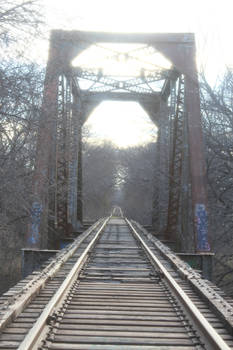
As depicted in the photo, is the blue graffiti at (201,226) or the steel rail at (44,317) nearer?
the steel rail at (44,317)

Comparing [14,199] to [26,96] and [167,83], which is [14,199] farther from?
[167,83]

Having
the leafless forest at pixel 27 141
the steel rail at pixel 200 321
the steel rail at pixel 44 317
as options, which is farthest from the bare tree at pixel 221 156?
the steel rail at pixel 44 317

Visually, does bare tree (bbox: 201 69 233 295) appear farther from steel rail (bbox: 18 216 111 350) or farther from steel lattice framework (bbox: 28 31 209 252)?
steel rail (bbox: 18 216 111 350)

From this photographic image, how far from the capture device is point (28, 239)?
9828mm

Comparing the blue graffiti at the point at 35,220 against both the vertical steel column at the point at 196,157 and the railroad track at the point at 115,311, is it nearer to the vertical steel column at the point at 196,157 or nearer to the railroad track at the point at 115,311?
the railroad track at the point at 115,311

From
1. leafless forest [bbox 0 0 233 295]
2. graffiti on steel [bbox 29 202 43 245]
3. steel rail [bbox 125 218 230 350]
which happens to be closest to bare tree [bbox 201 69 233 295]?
leafless forest [bbox 0 0 233 295]

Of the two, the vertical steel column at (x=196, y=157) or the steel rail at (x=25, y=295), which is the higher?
the vertical steel column at (x=196, y=157)

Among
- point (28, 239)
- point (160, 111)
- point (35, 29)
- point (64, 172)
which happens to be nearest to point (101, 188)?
point (160, 111)

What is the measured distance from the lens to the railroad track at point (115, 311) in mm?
3627

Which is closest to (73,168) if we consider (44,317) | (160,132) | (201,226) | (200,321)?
(160,132)

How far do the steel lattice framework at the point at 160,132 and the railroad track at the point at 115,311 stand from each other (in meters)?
3.42

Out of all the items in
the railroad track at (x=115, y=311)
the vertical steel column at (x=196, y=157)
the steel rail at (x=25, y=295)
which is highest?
the vertical steel column at (x=196, y=157)

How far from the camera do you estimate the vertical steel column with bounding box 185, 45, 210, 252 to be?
1012 centimetres

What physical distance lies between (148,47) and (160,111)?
5.27 m
